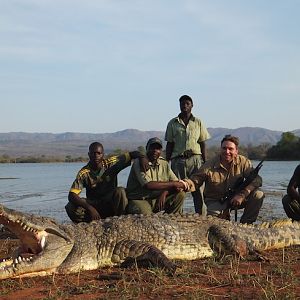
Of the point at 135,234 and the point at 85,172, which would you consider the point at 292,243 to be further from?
the point at 85,172

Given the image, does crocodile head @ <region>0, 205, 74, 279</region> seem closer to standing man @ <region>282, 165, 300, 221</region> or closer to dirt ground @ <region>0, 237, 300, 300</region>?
dirt ground @ <region>0, 237, 300, 300</region>

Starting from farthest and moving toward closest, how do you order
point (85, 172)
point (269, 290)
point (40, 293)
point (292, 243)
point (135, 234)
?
point (85, 172) → point (292, 243) → point (135, 234) → point (40, 293) → point (269, 290)

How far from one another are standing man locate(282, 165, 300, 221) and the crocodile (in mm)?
811

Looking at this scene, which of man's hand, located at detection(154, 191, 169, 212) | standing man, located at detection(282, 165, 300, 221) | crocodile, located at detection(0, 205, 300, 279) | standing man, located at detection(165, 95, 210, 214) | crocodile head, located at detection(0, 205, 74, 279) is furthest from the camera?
standing man, located at detection(165, 95, 210, 214)

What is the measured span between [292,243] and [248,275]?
2320mm

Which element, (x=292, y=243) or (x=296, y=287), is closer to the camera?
(x=296, y=287)

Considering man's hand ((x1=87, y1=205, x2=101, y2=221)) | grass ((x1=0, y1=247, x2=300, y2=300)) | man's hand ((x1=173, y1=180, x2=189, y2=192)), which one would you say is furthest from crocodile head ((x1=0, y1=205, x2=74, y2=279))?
man's hand ((x1=173, y1=180, x2=189, y2=192))

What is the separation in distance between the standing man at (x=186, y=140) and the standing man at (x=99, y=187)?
1193 millimetres

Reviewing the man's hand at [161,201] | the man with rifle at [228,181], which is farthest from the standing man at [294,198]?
the man's hand at [161,201]

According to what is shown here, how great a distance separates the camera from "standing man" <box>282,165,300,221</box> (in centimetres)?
814

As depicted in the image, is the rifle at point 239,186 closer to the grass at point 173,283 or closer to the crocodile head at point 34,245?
the grass at point 173,283

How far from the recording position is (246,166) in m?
8.01

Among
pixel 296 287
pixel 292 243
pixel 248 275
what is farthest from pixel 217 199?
pixel 296 287

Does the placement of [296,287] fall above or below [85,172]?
below
